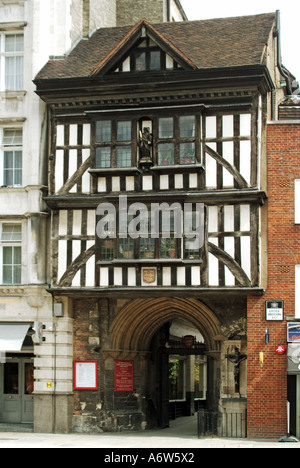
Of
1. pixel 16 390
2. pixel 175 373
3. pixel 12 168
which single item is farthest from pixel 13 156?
pixel 175 373

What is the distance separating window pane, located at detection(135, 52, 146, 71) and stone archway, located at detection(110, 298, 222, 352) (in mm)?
6764

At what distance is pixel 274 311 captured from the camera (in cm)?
2534

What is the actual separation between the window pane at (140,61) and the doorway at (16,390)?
948cm

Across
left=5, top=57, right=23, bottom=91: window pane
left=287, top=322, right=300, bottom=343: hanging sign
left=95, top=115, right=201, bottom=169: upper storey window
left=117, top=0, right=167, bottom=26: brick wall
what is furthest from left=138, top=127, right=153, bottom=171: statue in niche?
left=117, top=0, right=167, bottom=26: brick wall

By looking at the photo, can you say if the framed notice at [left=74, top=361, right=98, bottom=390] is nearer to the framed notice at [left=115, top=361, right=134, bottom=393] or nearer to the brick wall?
the framed notice at [left=115, top=361, right=134, bottom=393]

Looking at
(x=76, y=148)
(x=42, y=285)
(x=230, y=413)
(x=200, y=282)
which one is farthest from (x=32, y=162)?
(x=230, y=413)

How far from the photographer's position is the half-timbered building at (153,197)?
25.6 m

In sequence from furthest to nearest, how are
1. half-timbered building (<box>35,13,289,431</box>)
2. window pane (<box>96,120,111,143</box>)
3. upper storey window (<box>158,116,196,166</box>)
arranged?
window pane (<box>96,120,111,143</box>)
upper storey window (<box>158,116,196,166</box>)
half-timbered building (<box>35,13,289,431</box>)

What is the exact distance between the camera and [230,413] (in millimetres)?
26078

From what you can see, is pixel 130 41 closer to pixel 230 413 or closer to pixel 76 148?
pixel 76 148

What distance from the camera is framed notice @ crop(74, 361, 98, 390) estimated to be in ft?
89.2

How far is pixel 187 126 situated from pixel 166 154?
0.97m

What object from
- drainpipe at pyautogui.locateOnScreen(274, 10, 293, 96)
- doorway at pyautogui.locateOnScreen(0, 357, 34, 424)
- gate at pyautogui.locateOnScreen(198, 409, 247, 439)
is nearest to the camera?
gate at pyautogui.locateOnScreen(198, 409, 247, 439)

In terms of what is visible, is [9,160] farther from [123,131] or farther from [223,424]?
[223,424]
